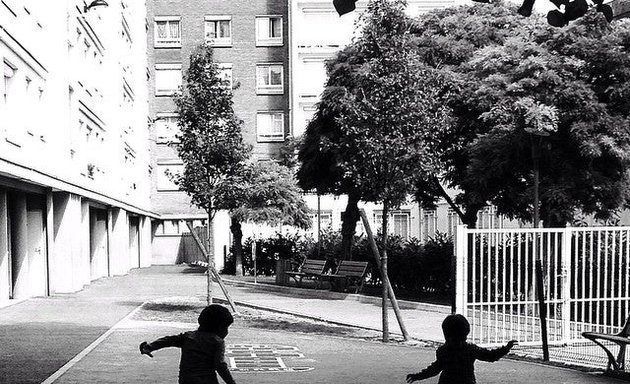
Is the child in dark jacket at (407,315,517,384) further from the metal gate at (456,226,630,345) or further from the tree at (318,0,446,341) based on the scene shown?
the tree at (318,0,446,341)

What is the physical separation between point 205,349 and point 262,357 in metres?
7.43

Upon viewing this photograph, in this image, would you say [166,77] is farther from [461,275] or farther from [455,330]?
[455,330]

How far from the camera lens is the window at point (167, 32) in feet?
210

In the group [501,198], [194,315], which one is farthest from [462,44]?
[194,315]

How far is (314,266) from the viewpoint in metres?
32.6

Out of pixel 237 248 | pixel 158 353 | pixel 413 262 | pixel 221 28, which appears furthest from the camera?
pixel 221 28

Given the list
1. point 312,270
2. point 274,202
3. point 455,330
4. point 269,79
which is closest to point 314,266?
point 312,270

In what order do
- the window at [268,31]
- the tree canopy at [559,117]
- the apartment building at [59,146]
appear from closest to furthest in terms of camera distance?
the tree canopy at [559,117]
the apartment building at [59,146]
the window at [268,31]

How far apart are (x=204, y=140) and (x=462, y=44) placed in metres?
10.1

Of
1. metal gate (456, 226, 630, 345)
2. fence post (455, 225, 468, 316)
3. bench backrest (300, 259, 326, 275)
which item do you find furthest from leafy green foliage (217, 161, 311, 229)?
fence post (455, 225, 468, 316)

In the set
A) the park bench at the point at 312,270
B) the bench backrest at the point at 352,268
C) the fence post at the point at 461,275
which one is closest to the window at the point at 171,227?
the park bench at the point at 312,270

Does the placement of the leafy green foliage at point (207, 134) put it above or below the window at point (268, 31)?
below

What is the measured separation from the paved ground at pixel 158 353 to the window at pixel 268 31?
38.9m

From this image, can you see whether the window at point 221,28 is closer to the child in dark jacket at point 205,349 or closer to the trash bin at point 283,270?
the trash bin at point 283,270
